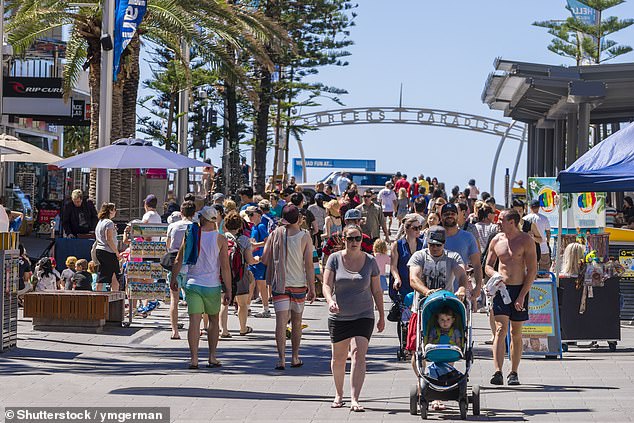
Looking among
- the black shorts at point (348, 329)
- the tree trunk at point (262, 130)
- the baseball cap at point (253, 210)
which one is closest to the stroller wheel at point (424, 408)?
the black shorts at point (348, 329)

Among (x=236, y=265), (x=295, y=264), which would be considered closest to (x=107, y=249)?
(x=236, y=265)

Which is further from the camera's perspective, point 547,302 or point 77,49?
point 77,49

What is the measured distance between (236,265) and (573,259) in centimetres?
436

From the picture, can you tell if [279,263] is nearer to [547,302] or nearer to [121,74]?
[547,302]

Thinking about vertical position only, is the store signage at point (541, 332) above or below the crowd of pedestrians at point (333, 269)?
below

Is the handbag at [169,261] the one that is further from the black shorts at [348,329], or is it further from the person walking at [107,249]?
the person walking at [107,249]

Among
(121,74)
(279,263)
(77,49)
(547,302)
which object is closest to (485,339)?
(547,302)

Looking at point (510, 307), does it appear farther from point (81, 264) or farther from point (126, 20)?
point (126, 20)

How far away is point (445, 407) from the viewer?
1065 centimetres

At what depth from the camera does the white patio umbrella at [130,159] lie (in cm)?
1922

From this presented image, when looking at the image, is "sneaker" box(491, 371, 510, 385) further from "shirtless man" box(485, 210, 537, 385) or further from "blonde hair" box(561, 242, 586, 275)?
"blonde hair" box(561, 242, 586, 275)

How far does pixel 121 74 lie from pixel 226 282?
41.5 feet

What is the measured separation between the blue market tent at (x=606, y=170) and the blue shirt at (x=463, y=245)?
2.70 metres

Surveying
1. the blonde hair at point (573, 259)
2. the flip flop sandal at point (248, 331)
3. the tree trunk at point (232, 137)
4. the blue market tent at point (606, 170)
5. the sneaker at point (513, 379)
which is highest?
the tree trunk at point (232, 137)
